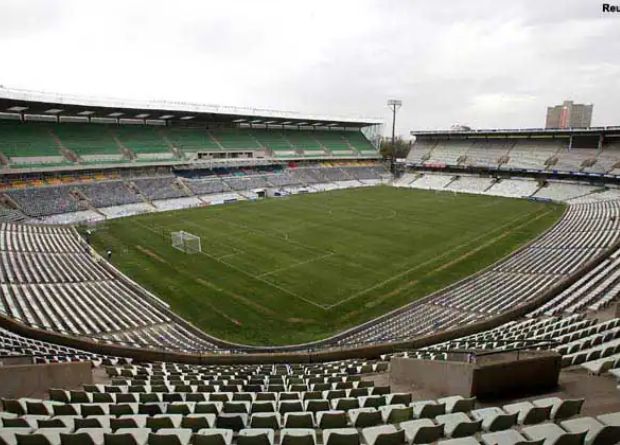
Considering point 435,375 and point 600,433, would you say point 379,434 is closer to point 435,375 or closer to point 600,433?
point 600,433

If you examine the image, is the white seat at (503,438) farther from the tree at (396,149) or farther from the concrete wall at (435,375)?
the tree at (396,149)

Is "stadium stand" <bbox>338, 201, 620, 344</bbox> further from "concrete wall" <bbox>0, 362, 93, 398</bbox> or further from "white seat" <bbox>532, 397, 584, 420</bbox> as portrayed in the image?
"white seat" <bbox>532, 397, 584, 420</bbox>

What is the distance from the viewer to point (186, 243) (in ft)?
122

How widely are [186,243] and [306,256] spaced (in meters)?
10.9

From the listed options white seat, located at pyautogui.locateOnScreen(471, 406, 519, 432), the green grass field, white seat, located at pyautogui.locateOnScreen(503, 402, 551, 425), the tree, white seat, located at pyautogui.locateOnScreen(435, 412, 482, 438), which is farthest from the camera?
the tree

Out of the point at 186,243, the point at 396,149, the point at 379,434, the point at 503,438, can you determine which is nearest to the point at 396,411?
the point at 379,434

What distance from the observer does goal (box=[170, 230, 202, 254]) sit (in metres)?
36.7

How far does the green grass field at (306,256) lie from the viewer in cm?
2473

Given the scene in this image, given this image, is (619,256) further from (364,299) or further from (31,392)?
(31,392)

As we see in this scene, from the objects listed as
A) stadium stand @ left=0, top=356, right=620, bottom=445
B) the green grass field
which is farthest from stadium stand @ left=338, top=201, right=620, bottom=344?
stadium stand @ left=0, top=356, right=620, bottom=445

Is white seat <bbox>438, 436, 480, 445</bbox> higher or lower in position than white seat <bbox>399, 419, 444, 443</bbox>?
higher

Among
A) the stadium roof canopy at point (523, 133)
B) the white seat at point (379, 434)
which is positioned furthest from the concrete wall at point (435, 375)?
the stadium roof canopy at point (523, 133)

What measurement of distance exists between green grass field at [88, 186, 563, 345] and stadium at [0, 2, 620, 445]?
25 cm

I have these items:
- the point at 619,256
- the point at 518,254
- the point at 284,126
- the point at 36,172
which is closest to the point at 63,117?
the point at 36,172
